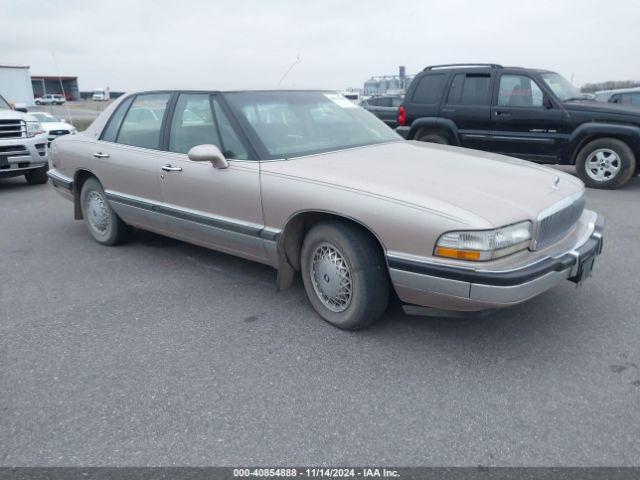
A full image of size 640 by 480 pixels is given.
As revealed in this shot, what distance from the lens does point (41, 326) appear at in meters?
3.74

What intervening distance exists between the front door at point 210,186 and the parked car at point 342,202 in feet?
0.04

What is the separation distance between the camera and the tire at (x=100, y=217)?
17.7 ft

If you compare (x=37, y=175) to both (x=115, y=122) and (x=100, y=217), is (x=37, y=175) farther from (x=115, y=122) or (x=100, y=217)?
(x=115, y=122)

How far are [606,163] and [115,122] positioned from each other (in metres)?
6.86

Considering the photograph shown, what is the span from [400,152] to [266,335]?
1710 mm

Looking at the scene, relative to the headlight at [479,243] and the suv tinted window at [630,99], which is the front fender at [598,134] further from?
the headlight at [479,243]

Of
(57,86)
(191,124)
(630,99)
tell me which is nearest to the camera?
(191,124)

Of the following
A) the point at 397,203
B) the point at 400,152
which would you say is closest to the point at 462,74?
the point at 400,152

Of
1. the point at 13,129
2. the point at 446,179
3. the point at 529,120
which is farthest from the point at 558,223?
the point at 13,129

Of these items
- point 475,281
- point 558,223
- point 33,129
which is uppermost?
point 33,129

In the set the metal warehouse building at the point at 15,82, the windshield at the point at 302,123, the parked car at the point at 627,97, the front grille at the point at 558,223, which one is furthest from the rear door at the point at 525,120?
the metal warehouse building at the point at 15,82

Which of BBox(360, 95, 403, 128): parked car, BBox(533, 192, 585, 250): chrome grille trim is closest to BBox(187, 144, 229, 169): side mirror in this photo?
BBox(533, 192, 585, 250): chrome grille trim

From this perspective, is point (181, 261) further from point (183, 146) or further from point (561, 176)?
point (561, 176)

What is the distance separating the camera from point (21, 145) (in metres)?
8.77
